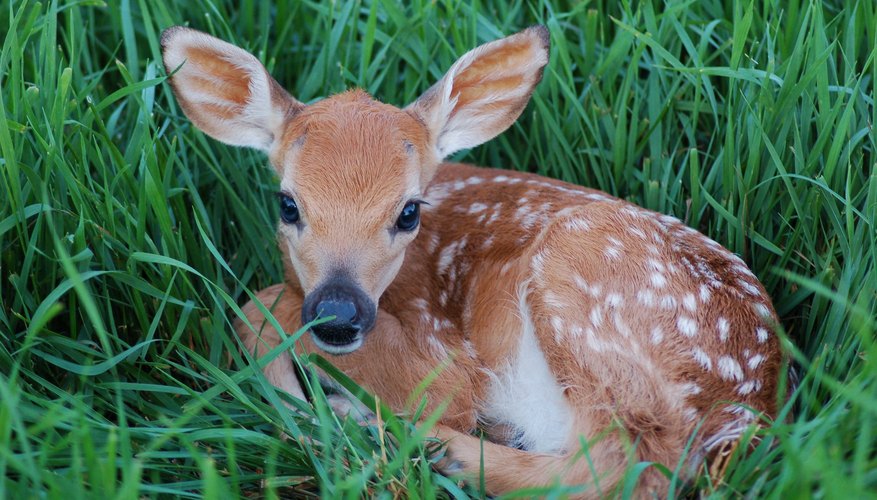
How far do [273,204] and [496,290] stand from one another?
1.02 metres

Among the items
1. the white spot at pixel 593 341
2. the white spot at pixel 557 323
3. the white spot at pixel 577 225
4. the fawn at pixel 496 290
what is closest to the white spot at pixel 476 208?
the fawn at pixel 496 290

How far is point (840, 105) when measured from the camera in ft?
10.4

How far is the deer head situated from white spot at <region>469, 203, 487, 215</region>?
0.43 feet

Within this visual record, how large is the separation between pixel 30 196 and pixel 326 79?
1331 millimetres

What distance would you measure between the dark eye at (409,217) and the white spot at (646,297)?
728mm

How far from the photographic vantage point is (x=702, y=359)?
9.09 feet

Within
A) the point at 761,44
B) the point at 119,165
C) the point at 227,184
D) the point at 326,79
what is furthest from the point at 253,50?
the point at 761,44

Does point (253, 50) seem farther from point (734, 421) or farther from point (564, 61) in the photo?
point (734, 421)

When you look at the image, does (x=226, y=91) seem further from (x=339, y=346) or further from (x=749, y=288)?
(x=749, y=288)

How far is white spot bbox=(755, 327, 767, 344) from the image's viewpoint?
289cm

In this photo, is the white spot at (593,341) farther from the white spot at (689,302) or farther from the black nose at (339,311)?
the black nose at (339,311)

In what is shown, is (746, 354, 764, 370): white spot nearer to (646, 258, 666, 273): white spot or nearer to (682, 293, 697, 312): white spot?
(682, 293, 697, 312): white spot

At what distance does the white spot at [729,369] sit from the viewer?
278cm

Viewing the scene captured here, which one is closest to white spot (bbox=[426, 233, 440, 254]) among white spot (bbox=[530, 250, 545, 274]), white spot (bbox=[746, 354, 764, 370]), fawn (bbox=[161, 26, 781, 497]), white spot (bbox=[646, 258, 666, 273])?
fawn (bbox=[161, 26, 781, 497])
